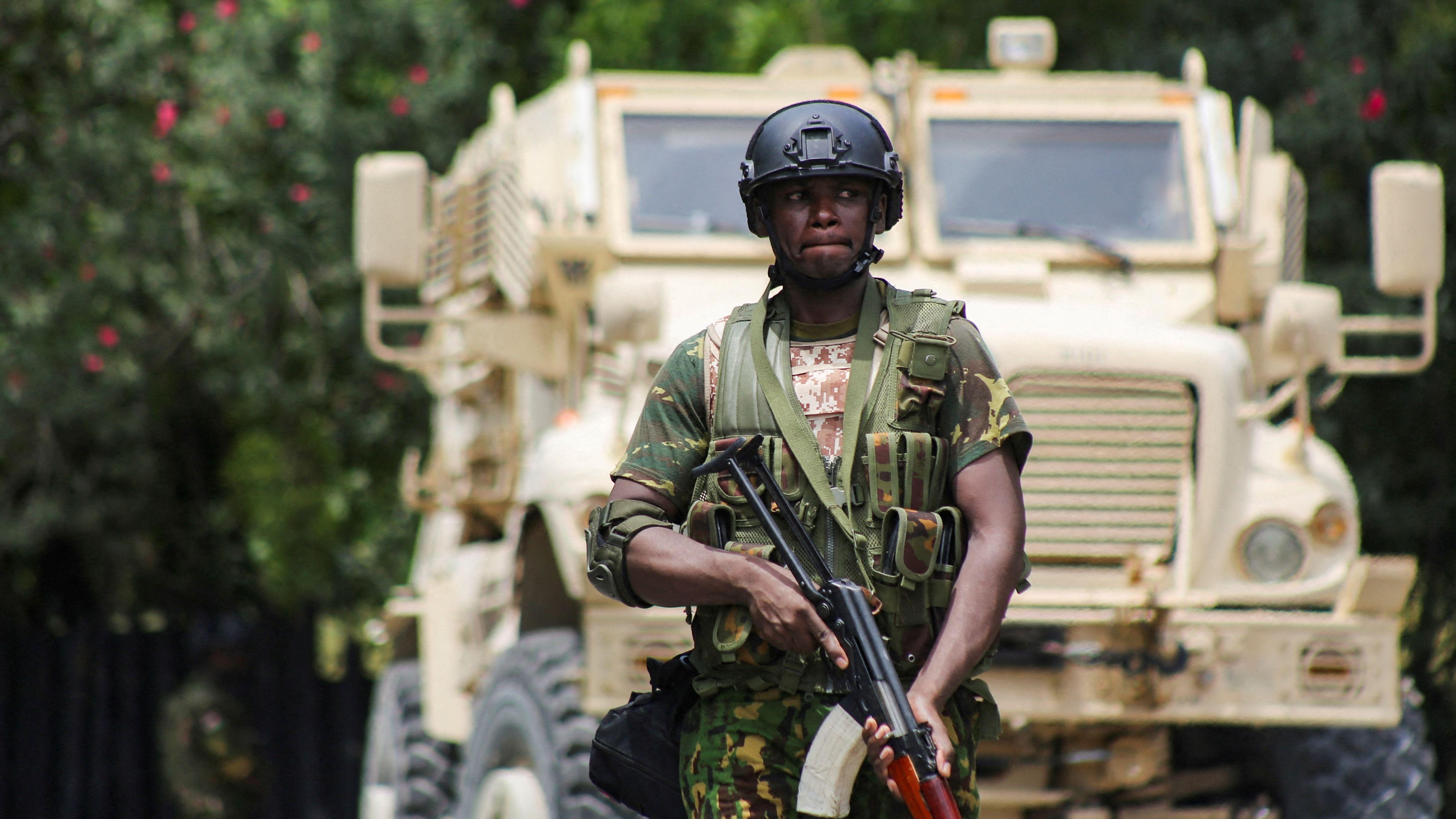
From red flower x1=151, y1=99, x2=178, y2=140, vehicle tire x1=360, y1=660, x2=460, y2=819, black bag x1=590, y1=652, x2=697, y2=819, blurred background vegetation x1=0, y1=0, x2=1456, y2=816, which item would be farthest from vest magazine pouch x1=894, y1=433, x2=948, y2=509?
red flower x1=151, y1=99, x2=178, y2=140

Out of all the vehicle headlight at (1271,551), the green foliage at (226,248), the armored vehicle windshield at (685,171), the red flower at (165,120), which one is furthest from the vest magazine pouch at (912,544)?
the red flower at (165,120)

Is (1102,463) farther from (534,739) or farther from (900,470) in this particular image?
(900,470)

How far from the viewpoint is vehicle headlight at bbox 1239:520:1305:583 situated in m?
5.73

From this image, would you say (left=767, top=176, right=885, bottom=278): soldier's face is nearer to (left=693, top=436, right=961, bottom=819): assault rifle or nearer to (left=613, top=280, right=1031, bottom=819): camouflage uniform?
(left=613, top=280, right=1031, bottom=819): camouflage uniform

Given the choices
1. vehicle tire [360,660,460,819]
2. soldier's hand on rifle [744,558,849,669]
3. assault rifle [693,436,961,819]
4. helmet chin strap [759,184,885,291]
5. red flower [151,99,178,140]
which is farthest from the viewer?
red flower [151,99,178,140]

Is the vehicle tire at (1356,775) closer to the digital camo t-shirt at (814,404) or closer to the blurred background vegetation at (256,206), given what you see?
the digital camo t-shirt at (814,404)

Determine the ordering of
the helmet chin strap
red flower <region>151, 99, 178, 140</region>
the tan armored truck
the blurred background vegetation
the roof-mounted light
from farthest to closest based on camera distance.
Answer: red flower <region>151, 99, 178, 140</region>, the blurred background vegetation, the roof-mounted light, the tan armored truck, the helmet chin strap

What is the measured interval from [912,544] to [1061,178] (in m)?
4.04

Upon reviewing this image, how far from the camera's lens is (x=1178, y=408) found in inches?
223

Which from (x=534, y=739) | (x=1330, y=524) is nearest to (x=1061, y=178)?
(x=1330, y=524)

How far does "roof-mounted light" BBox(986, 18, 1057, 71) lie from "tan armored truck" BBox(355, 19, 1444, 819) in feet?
0.04

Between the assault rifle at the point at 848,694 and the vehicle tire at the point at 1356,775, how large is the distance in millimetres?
3320

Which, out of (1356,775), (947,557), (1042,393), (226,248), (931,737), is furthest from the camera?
(226,248)

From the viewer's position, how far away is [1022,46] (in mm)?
7277
